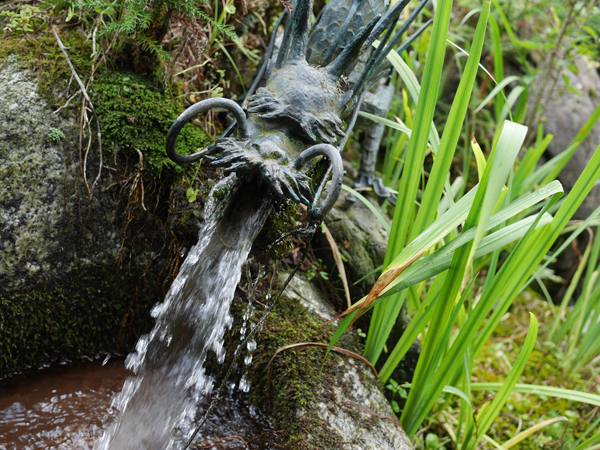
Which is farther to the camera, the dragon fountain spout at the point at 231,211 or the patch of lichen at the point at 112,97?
the patch of lichen at the point at 112,97

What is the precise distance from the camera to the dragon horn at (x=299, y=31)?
1.68 meters

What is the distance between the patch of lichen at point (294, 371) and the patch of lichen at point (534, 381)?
3.85 ft

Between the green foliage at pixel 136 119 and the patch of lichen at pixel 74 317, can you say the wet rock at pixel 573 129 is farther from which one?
the patch of lichen at pixel 74 317

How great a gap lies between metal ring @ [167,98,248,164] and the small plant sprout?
65 cm

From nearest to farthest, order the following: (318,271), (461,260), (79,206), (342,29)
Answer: (461,260) < (79,206) < (342,29) < (318,271)

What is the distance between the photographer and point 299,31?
1.71m

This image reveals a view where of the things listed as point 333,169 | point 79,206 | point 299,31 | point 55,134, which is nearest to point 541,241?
point 333,169

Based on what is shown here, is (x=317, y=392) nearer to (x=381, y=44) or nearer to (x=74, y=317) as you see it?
(x=74, y=317)

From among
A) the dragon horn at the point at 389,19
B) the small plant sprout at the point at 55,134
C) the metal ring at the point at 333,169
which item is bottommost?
the small plant sprout at the point at 55,134

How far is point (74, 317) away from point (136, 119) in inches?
34.1

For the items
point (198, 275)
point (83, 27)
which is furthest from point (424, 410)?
point (83, 27)

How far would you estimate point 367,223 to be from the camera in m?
2.33

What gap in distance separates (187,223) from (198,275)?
38cm

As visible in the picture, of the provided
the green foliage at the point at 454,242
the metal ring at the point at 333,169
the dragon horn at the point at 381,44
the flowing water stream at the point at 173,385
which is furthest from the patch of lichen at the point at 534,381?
the dragon horn at the point at 381,44
